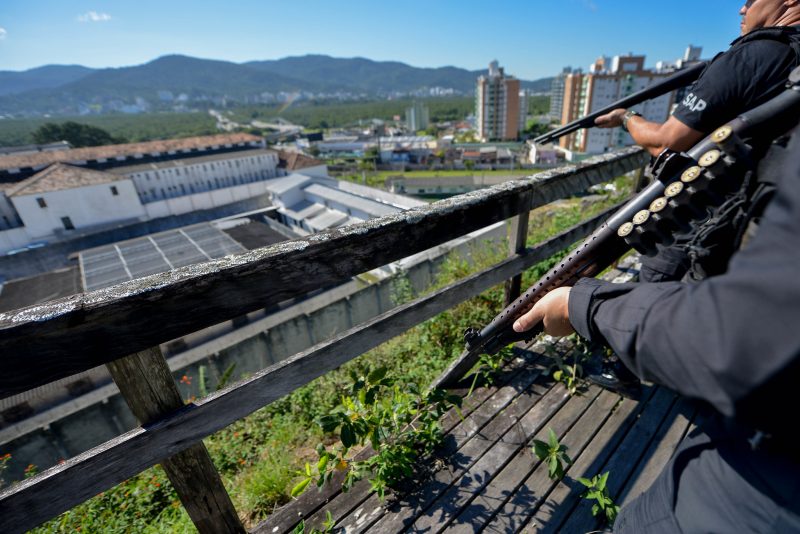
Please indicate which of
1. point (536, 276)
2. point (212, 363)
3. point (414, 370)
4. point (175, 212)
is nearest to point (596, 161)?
point (536, 276)

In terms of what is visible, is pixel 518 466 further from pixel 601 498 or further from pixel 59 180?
→ pixel 59 180

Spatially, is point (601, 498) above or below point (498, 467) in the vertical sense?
above

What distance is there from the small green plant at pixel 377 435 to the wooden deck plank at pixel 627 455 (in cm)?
72

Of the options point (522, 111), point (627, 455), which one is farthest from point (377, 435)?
point (522, 111)

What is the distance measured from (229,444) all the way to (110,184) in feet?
127

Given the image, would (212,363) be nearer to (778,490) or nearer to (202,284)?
(202,284)

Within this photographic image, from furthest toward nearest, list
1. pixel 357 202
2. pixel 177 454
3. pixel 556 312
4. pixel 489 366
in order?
pixel 357 202
pixel 489 366
pixel 177 454
pixel 556 312

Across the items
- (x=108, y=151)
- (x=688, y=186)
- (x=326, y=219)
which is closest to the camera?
(x=688, y=186)

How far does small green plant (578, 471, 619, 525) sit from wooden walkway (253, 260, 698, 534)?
62mm

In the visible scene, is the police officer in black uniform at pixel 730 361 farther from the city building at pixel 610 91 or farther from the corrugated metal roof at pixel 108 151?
the city building at pixel 610 91

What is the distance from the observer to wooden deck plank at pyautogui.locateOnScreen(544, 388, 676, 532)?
164 cm

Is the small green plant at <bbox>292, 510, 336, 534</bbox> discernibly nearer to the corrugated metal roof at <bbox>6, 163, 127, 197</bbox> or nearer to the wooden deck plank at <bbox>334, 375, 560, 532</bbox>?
the wooden deck plank at <bbox>334, 375, 560, 532</bbox>

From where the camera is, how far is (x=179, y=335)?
3.45 ft

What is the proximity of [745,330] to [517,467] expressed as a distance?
165 centimetres
